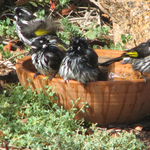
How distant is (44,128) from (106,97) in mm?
835

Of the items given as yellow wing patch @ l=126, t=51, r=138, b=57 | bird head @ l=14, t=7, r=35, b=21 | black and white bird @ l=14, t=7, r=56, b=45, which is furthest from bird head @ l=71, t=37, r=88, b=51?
bird head @ l=14, t=7, r=35, b=21

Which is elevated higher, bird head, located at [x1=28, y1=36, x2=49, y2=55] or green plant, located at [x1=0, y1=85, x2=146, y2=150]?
bird head, located at [x1=28, y1=36, x2=49, y2=55]

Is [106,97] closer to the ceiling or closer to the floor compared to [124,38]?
closer to the floor

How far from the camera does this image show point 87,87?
141 inches

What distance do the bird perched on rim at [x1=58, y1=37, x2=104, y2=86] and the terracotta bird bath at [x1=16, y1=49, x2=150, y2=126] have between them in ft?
0.37

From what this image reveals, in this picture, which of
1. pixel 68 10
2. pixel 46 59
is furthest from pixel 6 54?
pixel 68 10

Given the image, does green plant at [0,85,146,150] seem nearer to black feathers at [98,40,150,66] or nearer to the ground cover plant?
the ground cover plant

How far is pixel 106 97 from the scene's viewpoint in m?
3.61

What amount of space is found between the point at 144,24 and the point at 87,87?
211 centimetres

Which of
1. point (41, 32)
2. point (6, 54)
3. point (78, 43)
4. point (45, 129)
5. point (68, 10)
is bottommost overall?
point (45, 129)

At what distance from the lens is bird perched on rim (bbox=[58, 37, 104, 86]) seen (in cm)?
370

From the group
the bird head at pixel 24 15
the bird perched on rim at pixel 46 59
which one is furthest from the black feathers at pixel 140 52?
the bird head at pixel 24 15

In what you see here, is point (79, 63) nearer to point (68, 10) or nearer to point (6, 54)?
point (6, 54)

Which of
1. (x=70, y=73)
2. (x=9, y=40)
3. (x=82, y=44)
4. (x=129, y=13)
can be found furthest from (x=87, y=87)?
(x=9, y=40)
